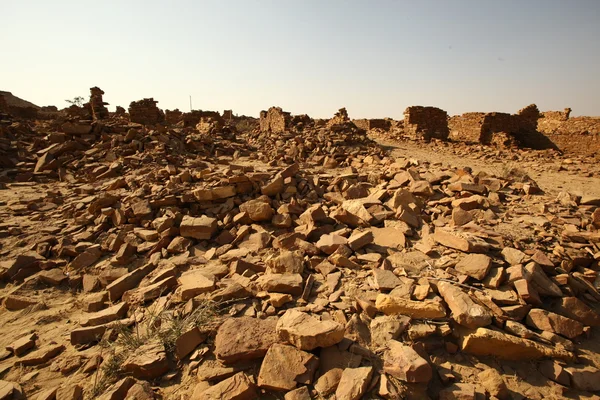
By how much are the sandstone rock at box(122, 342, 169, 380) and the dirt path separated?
245 inches

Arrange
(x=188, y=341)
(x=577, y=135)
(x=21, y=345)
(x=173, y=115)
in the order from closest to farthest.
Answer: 1. (x=188, y=341)
2. (x=21, y=345)
3. (x=577, y=135)
4. (x=173, y=115)

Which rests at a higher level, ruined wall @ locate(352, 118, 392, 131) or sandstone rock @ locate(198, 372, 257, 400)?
ruined wall @ locate(352, 118, 392, 131)

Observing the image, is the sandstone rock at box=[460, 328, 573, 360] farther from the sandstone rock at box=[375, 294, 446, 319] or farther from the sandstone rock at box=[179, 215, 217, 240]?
the sandstone rock at box=[179, 215, 217, 240]

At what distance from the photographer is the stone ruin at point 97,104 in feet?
41.1

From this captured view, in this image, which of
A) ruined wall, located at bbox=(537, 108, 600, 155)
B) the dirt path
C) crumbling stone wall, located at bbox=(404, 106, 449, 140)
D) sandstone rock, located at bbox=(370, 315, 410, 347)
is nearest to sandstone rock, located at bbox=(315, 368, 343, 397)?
sandstone rock, located at bbox=(370, 315, 410, 347)

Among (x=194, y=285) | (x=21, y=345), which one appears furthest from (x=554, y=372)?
(x=21, y=345)

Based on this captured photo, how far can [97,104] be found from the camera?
42.1ft

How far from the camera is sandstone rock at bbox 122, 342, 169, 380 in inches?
92.4

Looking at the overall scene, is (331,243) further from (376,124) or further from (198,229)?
(376,124)

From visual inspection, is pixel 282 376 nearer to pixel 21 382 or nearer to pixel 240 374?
pixel 240 374

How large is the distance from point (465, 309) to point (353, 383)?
3.81 ft

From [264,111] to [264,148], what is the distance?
632 cm

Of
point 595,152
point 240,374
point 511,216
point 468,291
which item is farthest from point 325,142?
point 595,152

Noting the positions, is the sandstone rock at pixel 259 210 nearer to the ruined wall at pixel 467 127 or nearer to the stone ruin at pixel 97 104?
the stone ruin at pixel 97 104
